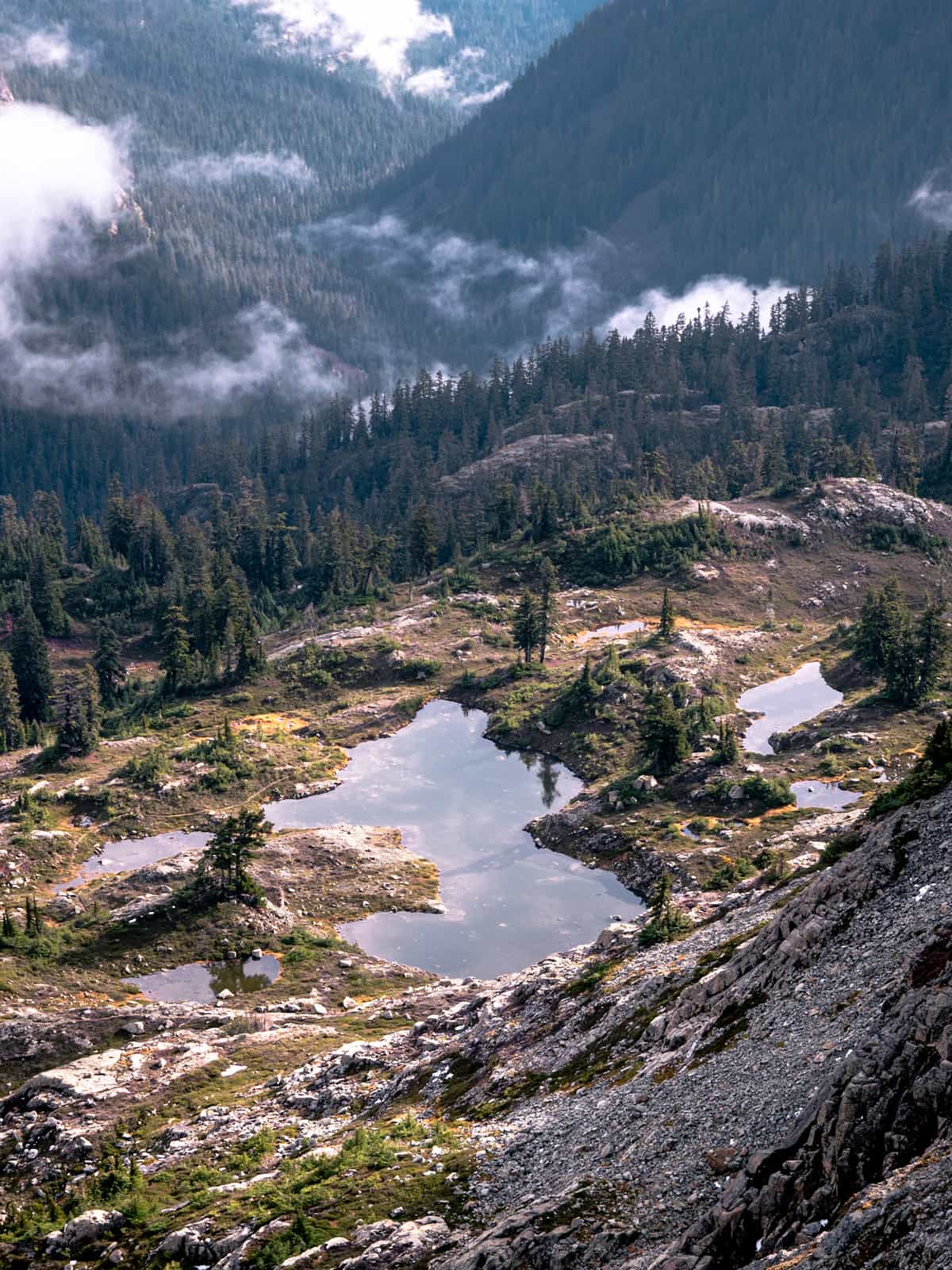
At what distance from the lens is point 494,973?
82.5 meters

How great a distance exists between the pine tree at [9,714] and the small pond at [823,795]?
94.0 metres

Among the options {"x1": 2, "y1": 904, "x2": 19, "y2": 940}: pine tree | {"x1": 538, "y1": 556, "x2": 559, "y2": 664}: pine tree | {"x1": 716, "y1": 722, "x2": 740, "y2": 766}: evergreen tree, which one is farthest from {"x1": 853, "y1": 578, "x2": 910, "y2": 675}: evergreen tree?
{"x1": 2, "y1": 904, "x2": 19, "y2": 940}: pine tree

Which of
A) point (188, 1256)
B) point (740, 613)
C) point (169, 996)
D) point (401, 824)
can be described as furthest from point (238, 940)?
point (740, 613)

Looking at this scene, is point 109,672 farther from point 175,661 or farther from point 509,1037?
point 509,1037

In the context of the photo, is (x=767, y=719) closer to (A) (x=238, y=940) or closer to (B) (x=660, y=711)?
(B) (x=660, y=711)

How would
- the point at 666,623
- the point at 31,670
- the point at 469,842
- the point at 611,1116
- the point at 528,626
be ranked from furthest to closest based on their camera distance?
1. the point at 31,670
2. the point at 528,626
3. the point at 666,623
4. the point at 469,842
5. the point at 611,1116

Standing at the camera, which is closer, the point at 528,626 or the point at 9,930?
the point at 9,930

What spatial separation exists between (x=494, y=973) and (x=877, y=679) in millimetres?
65783

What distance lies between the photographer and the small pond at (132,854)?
324 ft

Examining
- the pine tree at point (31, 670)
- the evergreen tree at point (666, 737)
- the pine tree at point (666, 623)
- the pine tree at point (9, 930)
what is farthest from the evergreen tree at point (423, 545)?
the pine tree at point (9, 930)

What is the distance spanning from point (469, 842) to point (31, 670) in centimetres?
8516

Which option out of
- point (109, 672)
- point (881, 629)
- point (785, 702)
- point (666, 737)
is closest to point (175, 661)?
point (109, 672)

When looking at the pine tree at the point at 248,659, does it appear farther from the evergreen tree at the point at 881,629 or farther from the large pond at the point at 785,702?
the evergreen tree at the point at 881,629

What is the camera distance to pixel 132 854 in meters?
104
